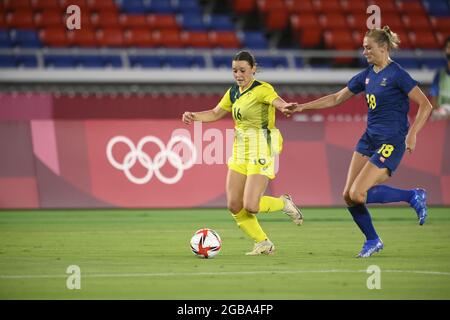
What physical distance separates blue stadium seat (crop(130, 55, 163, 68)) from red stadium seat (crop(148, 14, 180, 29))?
5.06ft

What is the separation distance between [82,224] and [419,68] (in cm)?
1494

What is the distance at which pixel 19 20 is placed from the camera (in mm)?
26641

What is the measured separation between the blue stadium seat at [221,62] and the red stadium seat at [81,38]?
10.6 ft

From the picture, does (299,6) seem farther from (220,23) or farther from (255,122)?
(255,122)

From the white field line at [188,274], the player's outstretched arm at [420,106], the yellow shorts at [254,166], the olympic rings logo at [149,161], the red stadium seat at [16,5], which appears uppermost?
the red stadium seat at [16,5]

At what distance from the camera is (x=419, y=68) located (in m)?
28.1

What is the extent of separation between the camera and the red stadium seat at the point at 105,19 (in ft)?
88.5

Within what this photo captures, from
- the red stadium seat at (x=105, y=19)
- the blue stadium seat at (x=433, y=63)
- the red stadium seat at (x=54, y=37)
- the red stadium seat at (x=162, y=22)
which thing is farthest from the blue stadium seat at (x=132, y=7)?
the blue stadium seat at (x=433, y=63)

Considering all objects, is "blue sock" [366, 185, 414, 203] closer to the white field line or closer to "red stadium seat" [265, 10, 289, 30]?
the white field line

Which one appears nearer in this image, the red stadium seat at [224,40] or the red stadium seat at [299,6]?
the red stadium seat at [224,40]

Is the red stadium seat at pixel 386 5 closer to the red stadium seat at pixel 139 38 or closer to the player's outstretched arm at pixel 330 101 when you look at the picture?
the red stadium seat at pixel 139 38

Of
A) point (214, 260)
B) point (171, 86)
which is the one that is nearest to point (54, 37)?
point (171, 86)
